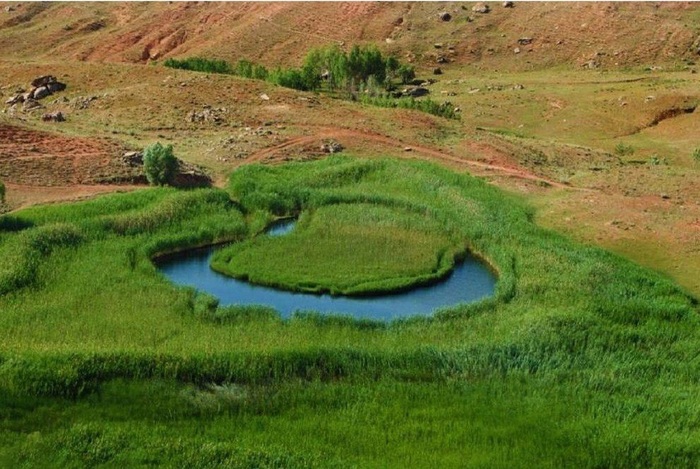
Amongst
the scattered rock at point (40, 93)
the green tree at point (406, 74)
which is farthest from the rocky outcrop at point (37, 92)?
the green tree at point (406, 74)

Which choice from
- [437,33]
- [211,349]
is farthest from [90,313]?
[437,33]

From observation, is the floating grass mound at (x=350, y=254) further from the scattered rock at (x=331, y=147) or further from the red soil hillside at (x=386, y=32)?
the red soil hillside at (x=386, y=32)

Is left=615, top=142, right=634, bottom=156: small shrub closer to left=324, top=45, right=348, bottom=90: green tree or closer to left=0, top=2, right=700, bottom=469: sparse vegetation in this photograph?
left=0, top=2, right=700, bottom=469: sparse vegetation

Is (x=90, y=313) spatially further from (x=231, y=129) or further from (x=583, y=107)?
(x=583, y=107)

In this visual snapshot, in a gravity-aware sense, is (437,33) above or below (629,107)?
above

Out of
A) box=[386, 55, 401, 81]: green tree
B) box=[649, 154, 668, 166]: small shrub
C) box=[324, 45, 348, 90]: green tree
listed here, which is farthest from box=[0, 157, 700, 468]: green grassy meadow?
box=[386, 55, 401, 81]: green tree

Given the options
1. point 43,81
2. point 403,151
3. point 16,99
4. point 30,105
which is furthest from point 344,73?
point 16,99
